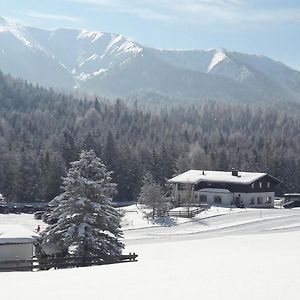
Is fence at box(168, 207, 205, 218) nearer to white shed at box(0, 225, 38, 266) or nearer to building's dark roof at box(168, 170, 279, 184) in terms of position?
building's dark roof at box(168, 170, 279, 184)

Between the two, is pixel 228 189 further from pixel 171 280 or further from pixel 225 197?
pixel 171 280

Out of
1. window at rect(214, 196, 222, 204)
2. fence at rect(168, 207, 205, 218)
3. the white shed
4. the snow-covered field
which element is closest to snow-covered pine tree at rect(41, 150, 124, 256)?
the white shed

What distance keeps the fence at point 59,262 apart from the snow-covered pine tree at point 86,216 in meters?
1.55

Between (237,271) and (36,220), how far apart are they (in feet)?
168

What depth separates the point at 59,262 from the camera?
26.4 m

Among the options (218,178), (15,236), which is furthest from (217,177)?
(15,236)

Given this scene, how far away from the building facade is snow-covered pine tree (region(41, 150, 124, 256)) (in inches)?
1724

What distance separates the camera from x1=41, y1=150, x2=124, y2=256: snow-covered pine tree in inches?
1151

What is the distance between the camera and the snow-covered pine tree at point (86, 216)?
29234 millimetres

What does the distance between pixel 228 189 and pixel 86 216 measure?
5017 centimetres

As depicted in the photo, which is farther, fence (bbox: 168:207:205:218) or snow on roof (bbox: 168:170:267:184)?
snow on roof (bbox: 168:170:267:184)

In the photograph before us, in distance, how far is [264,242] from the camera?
42.9 m

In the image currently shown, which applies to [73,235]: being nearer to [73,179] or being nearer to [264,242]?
[73,179]

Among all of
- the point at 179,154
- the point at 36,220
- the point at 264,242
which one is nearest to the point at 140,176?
Answer: the point at 179,154
